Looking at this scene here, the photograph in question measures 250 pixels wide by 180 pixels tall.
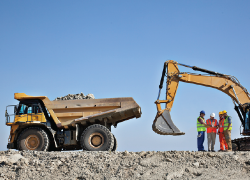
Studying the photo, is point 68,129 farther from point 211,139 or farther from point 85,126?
point 211,139

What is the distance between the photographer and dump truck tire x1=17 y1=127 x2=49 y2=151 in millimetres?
13203

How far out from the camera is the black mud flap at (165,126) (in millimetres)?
12992

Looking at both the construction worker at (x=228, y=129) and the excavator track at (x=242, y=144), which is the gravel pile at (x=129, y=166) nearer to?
the construction worker at (x=228, y=129)

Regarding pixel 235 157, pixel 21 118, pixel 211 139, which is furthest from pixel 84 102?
pixel 235 157

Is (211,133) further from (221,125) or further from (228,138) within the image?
(228,138)

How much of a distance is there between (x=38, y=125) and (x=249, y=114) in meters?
9.32

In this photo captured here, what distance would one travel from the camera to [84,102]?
1352 cm

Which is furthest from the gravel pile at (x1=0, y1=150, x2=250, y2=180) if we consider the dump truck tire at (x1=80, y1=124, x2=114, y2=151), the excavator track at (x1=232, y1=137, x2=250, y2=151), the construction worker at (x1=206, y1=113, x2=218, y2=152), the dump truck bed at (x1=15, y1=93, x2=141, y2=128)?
the excavator track at (x1=232, y1=137, x2=250, y2=151)

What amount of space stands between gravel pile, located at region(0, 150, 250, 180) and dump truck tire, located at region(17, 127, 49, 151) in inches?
74.4

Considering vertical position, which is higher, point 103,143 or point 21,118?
point 21,118

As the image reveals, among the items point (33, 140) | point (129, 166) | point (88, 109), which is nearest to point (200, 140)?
point (129, 166)

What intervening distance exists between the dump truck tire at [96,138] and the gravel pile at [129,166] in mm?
1725

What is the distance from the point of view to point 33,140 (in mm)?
13375

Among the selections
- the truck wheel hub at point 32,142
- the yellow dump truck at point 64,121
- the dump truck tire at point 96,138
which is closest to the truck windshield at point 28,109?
the yellow dump truck at point 64,121
